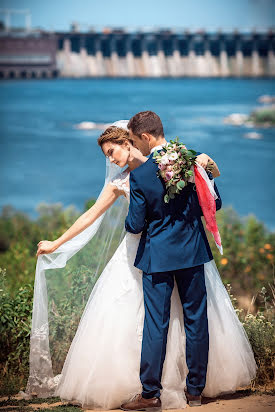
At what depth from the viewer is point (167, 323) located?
2.93 metres

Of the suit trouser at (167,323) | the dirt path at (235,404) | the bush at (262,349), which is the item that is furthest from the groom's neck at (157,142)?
the dirt path at (235,404)

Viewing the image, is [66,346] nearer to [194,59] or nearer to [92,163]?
[92,163]

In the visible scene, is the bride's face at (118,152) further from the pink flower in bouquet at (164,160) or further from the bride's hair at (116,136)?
the pink flower in bouquet at (164,160)

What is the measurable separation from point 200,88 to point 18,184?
3671 mm

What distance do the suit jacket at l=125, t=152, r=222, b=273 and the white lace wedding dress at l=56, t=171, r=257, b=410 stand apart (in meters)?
0.18

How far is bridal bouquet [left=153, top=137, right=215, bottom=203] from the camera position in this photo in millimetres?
2811

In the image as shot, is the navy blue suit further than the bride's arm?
No

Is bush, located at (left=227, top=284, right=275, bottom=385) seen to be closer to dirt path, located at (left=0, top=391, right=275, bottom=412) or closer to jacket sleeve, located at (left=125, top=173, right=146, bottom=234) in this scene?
dirt path, located at (left=0, top=391, right=275, bottom=412)

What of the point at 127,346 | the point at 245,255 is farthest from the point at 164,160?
the point at 245,255

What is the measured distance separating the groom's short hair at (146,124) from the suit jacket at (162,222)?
14cm

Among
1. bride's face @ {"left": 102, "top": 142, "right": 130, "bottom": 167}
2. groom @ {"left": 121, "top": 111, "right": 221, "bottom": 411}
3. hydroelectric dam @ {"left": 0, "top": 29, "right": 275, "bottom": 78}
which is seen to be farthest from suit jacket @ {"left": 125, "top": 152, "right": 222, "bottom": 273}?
hydroelectric dam @ {"left": 0, "top": 29, "right": 275, "bottom": 78}

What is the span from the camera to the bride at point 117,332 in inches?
117

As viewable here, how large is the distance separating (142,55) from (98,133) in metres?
1.90

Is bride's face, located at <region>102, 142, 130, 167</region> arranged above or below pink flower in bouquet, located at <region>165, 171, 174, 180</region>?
above
